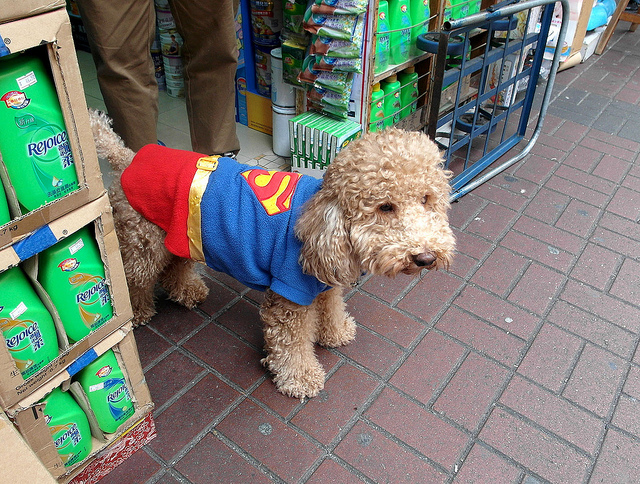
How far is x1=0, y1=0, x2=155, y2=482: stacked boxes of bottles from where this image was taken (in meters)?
1.29

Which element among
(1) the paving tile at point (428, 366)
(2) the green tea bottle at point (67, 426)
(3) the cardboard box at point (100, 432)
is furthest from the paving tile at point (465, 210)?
(2) the green tea bottle at point (67, 426)

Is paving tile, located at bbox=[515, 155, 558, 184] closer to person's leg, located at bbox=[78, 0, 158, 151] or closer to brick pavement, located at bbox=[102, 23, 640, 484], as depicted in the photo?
brick pavement, located at bbox=[102, 23, 640, 484]

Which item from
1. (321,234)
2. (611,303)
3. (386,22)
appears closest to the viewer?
(321,234)

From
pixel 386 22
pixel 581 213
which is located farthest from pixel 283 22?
pixel 581 213

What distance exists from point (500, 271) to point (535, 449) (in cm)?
124

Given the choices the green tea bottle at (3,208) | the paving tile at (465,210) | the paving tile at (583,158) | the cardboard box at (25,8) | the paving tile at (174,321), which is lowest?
the paving tile at (174,321)

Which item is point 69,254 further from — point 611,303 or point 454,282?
point 611,303

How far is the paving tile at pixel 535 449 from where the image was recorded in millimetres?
2104

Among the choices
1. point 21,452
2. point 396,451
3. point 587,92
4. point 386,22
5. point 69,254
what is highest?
point 386,22

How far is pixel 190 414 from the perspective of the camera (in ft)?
7.47

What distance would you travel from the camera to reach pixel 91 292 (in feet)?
5.38

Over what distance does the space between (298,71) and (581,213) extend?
238cm

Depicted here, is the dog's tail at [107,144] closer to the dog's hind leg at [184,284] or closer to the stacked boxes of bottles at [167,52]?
the dog's hind leg at [184,284]

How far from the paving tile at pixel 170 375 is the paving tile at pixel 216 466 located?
33 centimetres
